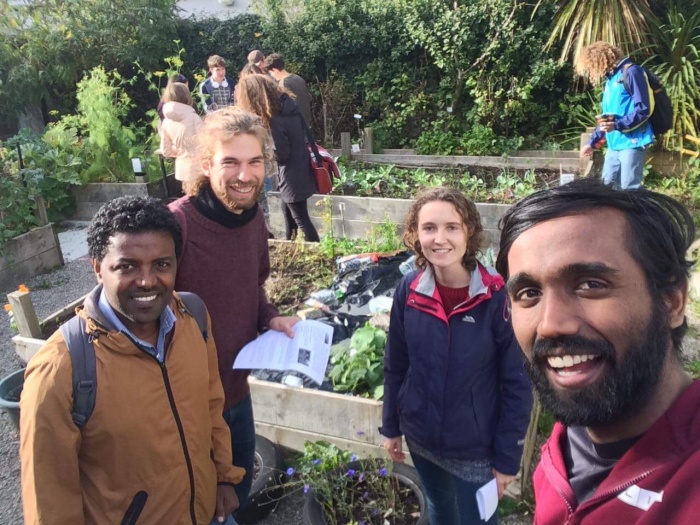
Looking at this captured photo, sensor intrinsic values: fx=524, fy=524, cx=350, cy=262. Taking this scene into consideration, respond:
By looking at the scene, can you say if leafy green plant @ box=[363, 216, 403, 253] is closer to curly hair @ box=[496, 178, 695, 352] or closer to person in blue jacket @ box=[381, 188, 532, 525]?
person in blue jacket @ box=[381, 188, 532, 525]

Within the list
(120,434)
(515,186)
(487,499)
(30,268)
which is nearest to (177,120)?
(30,268)

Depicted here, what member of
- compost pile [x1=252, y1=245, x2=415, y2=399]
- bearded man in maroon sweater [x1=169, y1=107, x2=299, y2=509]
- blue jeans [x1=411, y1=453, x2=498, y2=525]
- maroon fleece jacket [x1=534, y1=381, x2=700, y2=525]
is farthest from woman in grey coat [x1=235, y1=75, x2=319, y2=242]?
maroon fleece jacket [x1=534, y1=381, x2=700, y2=525]

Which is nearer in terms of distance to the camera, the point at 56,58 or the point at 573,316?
the point at 573,316

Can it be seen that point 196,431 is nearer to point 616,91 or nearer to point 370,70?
point 616,91

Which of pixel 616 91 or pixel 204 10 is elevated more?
pixel 204 10

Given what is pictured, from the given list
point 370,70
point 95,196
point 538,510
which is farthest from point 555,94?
point 538,510

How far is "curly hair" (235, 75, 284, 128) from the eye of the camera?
4.69 metres

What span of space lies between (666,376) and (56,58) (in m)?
13.6

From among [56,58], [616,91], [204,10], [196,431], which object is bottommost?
[196,431]

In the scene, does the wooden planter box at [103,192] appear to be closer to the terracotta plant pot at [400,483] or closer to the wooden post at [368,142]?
the wooden post at [368,142]

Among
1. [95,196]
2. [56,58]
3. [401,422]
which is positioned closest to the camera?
[401,422]

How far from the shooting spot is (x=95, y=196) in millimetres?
8297

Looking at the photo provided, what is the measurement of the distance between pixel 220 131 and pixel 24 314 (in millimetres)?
2748

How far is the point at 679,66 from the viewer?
8.09m
